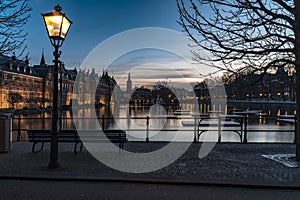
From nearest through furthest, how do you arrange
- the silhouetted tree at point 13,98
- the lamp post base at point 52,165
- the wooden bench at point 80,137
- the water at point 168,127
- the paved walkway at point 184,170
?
the paved walkway at point 184,170 < the lamp post base at point 52,165 < the wooden bench at point 80,137 < the water at point 168,127 < the silhouetted tree at point 13,98

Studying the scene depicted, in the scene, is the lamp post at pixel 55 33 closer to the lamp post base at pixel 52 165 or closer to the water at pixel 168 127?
the lamp post base at pixel 52 165

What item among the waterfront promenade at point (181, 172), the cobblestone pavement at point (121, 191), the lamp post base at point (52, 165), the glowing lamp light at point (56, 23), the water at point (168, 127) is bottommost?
the water at point (168, 127)

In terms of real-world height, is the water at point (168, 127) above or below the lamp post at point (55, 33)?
below

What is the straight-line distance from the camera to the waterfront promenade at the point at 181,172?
6160 mm

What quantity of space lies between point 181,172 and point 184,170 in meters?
0.23

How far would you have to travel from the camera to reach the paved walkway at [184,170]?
6367 mm

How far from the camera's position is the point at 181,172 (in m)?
7.08

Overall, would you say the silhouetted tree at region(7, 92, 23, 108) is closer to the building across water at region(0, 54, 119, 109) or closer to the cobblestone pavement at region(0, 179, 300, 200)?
the building across water at region(0, 54, 119, 109)

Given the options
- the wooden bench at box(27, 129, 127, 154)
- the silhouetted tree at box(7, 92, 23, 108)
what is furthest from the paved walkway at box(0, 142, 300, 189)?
the silhouetted tree at box(7, 92, 23, 108)

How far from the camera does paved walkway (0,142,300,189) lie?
637 cm

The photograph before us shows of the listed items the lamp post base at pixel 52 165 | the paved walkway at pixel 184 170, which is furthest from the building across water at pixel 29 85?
the lamp post base at pixel 52 165

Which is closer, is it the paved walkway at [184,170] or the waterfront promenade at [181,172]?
the waterfront promenade at [181,172]

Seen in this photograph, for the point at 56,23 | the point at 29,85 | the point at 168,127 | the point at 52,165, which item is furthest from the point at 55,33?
the point at 29,85

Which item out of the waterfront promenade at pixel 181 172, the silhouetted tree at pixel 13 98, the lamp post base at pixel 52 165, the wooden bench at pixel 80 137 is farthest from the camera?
the silhouetted tree at pixel 13 98
